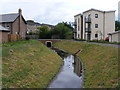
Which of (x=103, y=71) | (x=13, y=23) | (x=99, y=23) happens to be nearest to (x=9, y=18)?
(x=13, y=23)

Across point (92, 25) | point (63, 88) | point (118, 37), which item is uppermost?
point (92, 25)

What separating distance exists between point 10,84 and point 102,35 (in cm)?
4104

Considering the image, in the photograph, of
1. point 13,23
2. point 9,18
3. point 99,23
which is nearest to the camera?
point 13,23

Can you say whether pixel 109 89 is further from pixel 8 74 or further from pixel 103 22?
pixel 103 22

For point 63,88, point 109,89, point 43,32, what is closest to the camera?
point 109,89

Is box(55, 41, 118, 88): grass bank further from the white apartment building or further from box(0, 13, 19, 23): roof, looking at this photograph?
box(0, 13, 19, 23): roof

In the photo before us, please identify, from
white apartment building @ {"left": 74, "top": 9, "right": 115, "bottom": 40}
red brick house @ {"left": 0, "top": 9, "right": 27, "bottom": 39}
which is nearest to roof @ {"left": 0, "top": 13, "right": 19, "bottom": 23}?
red brick house @ {"left": 0, "top": 9, "right": 27, "bottom": 39}

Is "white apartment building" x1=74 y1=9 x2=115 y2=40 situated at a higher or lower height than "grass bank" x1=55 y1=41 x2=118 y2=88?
higher

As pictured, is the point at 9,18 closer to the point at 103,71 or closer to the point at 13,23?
the point at 13,23

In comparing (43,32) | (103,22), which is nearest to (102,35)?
(103,22)

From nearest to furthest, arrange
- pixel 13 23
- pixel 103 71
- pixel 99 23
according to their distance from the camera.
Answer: pixel 103 71 → pixel 13 23 → pixel 99 23

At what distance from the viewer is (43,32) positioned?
60.2m

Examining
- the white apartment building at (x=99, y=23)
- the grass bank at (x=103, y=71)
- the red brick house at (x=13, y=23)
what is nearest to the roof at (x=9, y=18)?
the red brick house at (x=13, y=23)

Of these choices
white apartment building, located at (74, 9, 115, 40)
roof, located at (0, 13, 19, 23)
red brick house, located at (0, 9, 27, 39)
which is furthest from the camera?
white apartment building, located at (74, 9, 115, 40)
